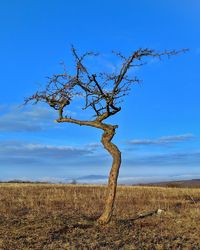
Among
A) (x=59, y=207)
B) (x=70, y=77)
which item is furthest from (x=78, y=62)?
(x=59, y=207)

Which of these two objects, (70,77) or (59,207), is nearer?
(70,77)

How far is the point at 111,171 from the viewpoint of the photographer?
15000 millimetres

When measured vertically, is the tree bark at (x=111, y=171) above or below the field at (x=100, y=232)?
above

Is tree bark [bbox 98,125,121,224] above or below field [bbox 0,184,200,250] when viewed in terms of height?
above

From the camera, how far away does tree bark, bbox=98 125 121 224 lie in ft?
48.9

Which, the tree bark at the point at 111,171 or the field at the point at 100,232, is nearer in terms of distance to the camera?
the field at the point at 100,232

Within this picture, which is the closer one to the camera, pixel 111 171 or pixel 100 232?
pixel 100 232

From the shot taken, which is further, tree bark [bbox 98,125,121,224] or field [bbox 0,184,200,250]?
tree bark [bbox 98,125,121,224]

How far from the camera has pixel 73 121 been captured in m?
15.5

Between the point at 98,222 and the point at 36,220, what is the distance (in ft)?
6.83

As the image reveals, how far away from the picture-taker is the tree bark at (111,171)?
586 inches

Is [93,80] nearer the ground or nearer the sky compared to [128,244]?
nearer the sky

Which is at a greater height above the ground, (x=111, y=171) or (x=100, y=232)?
(x=111, y=171)

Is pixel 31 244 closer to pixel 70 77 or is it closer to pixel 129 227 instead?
pixel 129 227
